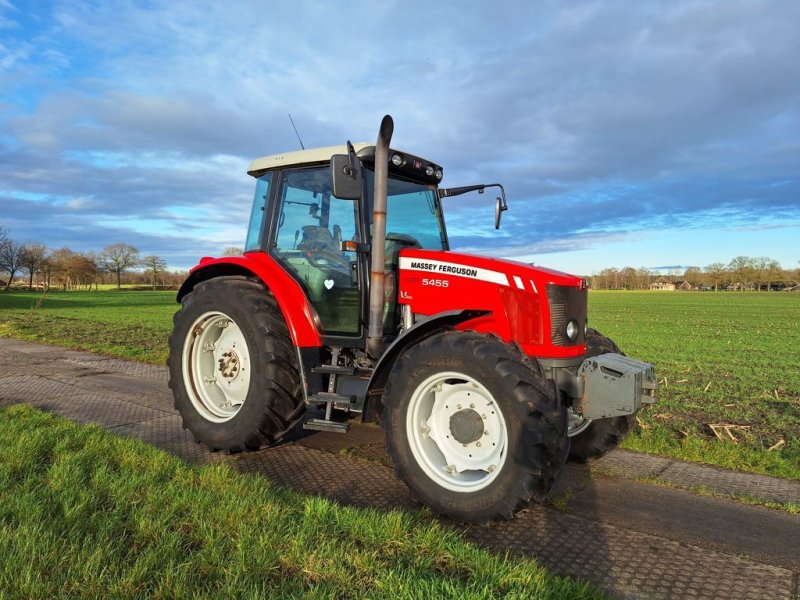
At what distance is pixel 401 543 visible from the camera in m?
2.82

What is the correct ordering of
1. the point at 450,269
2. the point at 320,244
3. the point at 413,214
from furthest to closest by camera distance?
the point at 413,214, the point at 320,244, the point at 450,269

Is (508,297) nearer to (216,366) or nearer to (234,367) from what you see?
(234,367)

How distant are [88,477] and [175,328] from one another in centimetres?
172

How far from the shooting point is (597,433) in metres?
4.41

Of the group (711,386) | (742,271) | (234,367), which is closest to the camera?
(234,367)

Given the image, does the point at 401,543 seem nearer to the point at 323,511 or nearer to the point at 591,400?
the point at 323,511

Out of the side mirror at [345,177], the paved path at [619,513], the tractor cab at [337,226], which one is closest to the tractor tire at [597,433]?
the paved path at [619,513]

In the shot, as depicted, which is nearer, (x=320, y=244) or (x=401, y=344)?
(x=401, y=344)

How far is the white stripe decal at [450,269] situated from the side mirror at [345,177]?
0.68 metres

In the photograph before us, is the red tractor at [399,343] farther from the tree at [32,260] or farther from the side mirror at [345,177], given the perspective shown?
the tree at [32,260]

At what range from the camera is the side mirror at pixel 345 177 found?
3.76 m

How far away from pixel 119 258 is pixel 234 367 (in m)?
101

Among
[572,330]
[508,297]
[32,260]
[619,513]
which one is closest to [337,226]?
[508,297]

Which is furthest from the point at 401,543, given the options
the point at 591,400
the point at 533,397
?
the point at 591,400
